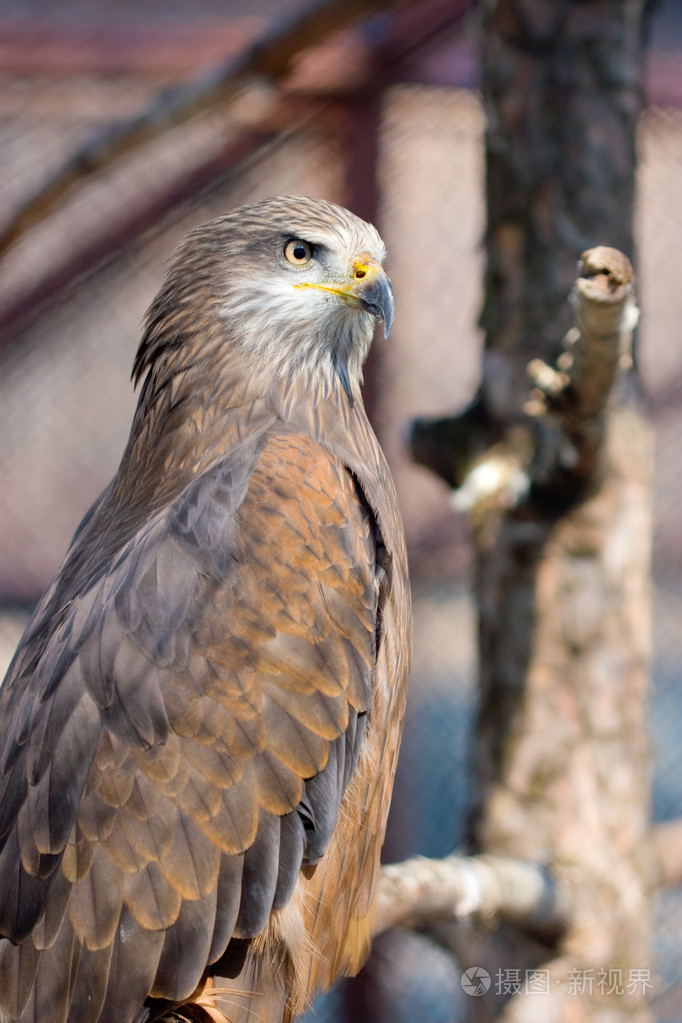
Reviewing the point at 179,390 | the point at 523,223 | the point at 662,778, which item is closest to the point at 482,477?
the point at 523,223

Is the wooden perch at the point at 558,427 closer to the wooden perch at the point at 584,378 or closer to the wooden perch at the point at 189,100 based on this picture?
the wooden perch at the point at 584,378

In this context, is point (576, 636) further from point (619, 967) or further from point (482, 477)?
point (619, 967)

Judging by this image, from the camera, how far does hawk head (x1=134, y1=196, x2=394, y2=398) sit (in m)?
1.94

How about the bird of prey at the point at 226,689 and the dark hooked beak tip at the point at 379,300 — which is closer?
the bird of prey at the point at 226,689

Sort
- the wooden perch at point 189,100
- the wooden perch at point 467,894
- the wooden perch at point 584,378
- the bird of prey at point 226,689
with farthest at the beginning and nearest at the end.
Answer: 1. the wooden perch at point 189,100
2. the wooden perch at point 467,894
3. the wooden perch at point 584,378
4. the bird of prey at point 226,689

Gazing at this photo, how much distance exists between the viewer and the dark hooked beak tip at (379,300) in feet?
6.24

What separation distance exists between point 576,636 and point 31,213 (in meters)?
1.72

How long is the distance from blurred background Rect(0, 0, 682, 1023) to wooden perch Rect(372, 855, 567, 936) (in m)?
0.69

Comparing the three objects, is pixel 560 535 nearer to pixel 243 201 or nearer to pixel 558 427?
pixel 558 427

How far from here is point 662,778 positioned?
3615 mm

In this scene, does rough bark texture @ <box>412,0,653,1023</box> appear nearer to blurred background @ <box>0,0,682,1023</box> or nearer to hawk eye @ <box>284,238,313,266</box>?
blurred background @ <box>0,0,682,1023</box>

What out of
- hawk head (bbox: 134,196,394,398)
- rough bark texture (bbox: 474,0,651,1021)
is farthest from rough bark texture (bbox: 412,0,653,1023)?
hawk head (bbox: 134,196,394,398)

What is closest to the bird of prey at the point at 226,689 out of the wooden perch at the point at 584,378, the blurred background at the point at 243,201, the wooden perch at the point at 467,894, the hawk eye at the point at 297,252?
the hawk eye at the point at 297,252

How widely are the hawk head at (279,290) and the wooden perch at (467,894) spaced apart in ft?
Result: 3.22
